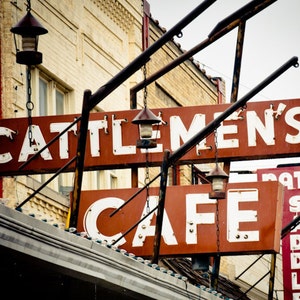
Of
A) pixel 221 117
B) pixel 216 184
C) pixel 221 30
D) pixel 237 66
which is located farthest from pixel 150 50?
pixel 237 66

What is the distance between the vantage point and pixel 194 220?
2411 centimetres

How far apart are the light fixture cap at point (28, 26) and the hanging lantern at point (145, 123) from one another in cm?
386

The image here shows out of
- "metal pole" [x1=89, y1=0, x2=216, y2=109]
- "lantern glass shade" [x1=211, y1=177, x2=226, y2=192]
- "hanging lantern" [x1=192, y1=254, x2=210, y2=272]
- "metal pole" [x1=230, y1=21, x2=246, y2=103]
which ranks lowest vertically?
"hanging lantern" [x1=192, y1=254, x2=210, y2=272]

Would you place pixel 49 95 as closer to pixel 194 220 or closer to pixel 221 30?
pixel 194 220

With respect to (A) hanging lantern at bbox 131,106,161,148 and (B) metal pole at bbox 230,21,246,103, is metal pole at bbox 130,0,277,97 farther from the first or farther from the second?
(B) metal pole at bbox 230,21,246,103

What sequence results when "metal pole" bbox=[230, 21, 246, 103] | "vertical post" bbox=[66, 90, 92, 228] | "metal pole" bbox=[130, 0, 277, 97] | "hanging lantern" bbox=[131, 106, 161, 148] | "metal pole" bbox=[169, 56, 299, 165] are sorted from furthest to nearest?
"metal pole" bbox=[230, 21, 246, 103] < "metal pole" bbox=[169, 56, 299, 165] < "metal pole" bbox=[130, 0, 277, 97] < "hanging lantern" bbox=[131, 106, 161, 148] < "vertical post" bbox=[66, 90, 92, 228]

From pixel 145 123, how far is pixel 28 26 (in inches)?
166

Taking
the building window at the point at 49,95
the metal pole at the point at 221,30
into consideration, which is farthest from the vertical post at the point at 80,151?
the building window at the point at 49,95

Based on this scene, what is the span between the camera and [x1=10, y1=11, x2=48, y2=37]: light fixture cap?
1592cm

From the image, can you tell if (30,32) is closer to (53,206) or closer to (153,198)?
(153,198)

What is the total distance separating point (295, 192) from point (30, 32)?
16.2 meters

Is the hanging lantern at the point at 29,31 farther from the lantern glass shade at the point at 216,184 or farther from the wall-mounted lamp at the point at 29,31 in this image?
the lantern glass shade at the point at 216,184

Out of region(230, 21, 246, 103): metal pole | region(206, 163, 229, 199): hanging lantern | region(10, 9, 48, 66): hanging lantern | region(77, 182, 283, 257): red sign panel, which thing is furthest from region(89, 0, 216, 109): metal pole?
region(230, 21, 246, 103): metal pole

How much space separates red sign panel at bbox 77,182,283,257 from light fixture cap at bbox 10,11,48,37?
324 inches
